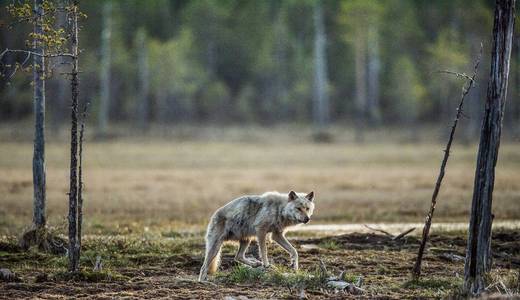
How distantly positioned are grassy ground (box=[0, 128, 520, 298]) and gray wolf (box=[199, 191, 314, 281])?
0.52m

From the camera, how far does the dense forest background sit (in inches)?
2532

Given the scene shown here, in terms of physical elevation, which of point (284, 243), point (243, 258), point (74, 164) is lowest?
point (243, 258)

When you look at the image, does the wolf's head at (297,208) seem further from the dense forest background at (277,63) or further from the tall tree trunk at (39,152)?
the dense forest background at (277,63)

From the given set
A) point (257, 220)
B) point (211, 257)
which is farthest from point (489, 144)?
point (211, 257)

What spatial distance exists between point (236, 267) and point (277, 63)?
5924 centimetres

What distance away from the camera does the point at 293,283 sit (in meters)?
12.6

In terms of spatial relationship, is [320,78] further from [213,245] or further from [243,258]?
[213,245]

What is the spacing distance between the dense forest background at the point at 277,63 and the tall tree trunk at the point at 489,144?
166ft

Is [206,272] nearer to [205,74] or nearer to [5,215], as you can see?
[5,215]

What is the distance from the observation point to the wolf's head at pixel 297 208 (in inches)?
544

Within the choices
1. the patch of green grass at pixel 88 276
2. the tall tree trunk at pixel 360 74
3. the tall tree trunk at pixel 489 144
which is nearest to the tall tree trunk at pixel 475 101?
the tall tree trunk at pixel 360 74

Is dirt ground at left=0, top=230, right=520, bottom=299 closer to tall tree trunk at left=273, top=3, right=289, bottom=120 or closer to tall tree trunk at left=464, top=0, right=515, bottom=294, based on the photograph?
tall tree trunk at left=464, top=0, right=515, bottom=294

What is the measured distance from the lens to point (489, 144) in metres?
11.9

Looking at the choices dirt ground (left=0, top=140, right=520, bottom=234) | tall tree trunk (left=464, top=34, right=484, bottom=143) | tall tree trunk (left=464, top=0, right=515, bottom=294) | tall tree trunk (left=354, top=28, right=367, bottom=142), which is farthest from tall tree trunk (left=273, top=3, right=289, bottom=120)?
tall tree trunk (left=464, top=0, right=515, bottom=294)
